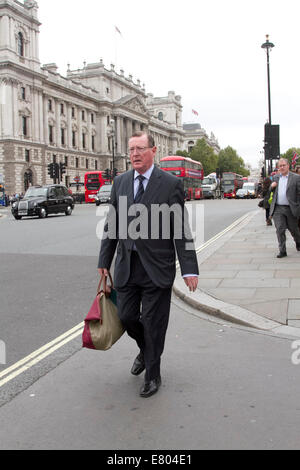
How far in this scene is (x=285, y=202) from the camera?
9086 mm

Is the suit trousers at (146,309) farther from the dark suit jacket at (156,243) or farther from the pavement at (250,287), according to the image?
the pavement at (250,287)

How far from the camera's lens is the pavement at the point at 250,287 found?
5.17 metres

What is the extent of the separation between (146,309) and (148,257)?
362mm

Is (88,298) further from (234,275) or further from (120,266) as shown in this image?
(120,266)

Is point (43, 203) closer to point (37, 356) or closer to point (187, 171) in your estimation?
point (37, 356)

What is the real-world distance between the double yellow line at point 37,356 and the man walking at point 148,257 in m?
0.98

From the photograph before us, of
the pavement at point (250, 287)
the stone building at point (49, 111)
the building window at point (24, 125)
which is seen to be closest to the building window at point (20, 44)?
the stone building at point (49, 111)

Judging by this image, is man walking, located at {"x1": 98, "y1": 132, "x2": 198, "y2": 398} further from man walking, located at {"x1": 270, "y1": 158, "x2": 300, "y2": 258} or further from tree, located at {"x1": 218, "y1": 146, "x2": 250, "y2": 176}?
tree, located at {"x1": 218, "y1": 146, "x2": 250, "y2": 176}

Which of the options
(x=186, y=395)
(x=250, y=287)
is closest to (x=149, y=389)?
(x=186, y=395)

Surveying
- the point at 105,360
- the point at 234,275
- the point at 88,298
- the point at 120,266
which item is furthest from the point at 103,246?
the point at 234,275

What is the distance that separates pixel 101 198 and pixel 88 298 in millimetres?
31951

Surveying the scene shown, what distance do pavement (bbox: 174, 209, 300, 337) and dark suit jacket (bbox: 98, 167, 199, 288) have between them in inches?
70.7

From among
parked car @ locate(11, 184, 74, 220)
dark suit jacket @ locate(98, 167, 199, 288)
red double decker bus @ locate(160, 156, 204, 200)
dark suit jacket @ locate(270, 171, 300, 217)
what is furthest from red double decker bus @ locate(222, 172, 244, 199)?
dark suit jacket @ locate(98, 167, 199, 288)

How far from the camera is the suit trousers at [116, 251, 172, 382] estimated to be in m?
3.42
